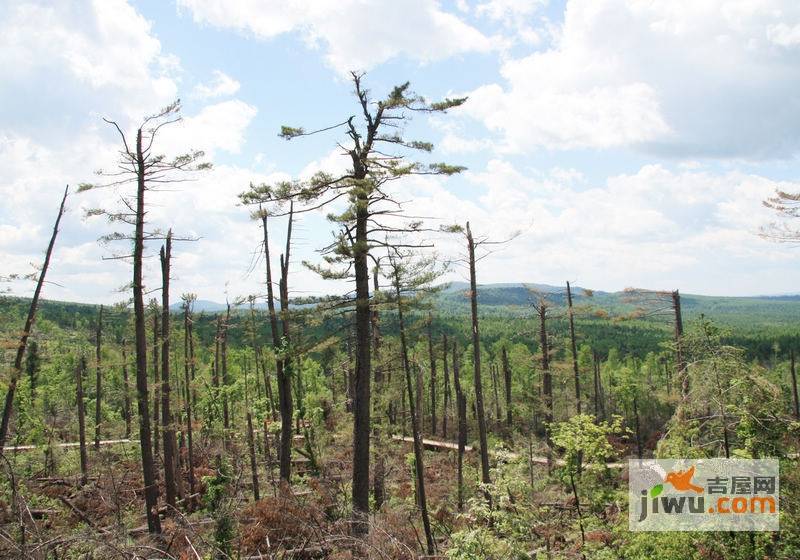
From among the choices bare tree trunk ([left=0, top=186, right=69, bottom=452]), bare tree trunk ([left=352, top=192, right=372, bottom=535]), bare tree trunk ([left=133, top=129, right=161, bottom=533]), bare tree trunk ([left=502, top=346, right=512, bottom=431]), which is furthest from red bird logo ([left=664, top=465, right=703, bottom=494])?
bare tree trunk ([left=502, top=346, right=512, bottom=431])

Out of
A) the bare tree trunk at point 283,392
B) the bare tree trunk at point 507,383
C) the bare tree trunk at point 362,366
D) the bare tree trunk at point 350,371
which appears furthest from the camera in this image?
the bare tree trunk at point 507,383

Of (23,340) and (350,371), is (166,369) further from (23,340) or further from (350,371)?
(350,371)

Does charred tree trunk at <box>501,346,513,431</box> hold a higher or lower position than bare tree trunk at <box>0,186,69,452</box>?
lower

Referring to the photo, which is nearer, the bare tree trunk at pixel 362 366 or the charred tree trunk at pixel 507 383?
the bare tree trunk at pixel 362 366

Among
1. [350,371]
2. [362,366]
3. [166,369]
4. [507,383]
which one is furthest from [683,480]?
[507,383]

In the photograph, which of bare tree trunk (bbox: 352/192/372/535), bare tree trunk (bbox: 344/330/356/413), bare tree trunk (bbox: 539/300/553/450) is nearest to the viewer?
bare tree trunk (bbox: 352/192/372/535)

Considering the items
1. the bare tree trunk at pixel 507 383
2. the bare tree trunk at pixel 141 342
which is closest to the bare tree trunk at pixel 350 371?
the bare tree trunk at pixel 141 342

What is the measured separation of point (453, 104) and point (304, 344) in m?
6.69

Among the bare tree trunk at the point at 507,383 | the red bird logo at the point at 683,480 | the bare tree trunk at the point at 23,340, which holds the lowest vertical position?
the bare tree trunk at the point at 507,383

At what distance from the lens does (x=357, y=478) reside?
11688mm

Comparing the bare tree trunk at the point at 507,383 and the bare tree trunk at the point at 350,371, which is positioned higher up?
the bare tree trunk at the point at 350,371

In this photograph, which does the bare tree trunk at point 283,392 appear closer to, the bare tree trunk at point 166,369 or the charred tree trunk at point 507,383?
the bare tree trunk at point 166,369

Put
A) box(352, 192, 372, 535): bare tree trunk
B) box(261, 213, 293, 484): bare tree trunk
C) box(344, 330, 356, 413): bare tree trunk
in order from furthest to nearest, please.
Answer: box(261, 213, 293, 484): bare tree trunk, box(344, 330, 356, 413): bare tree trunk, box(352, 192, 372, 535): bare tree trunk

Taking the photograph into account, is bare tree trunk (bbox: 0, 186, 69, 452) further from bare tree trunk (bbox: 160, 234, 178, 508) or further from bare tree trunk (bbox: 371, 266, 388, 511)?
bare tree trunk (bbox: 371, 266, 388, 511)
